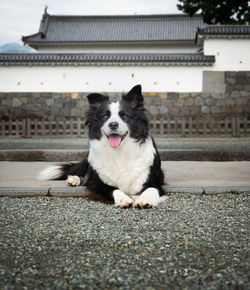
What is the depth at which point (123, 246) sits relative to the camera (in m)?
2.25

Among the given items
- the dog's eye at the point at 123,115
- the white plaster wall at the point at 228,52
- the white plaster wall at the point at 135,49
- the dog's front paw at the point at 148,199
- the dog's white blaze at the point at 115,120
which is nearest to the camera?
the dog's front paw at the point at 148,199

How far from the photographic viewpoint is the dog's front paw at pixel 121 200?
3.19 metres

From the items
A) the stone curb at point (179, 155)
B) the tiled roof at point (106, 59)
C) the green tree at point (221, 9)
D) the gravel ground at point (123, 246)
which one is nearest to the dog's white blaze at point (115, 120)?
the gravel ground at point (123, 246)

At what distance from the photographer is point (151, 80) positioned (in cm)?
1466

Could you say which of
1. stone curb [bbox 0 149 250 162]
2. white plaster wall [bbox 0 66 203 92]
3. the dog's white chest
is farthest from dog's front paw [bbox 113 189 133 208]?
white plaster wall [bbox 0 66 203 92]

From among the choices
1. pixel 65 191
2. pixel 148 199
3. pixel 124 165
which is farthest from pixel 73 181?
pixel 148 199

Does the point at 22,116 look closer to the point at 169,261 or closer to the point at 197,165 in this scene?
the point at 197,165

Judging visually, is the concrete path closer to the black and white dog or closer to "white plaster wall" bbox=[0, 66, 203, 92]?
the black and white dog

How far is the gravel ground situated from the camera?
177 cm

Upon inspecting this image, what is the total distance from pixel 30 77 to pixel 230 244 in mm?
14092

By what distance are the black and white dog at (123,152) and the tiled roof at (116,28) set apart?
16.7 metres

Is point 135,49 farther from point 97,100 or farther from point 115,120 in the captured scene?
point 115,120

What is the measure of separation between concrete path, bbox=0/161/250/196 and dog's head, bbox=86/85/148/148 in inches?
31.2

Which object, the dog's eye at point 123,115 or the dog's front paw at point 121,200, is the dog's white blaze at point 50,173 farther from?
the dog's eye at point 123,115
